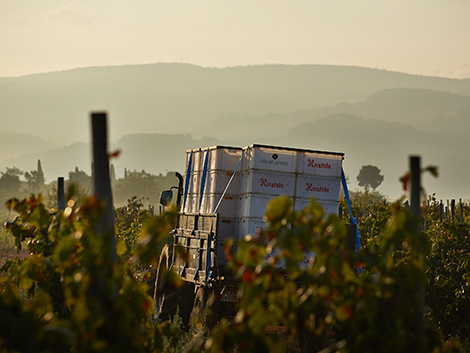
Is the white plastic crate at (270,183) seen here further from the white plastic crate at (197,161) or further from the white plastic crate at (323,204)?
the white plastic crate at (197,161)

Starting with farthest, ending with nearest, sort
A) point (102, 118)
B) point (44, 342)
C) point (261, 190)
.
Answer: point (261, 190) < point (102, 118) < point (44, 342)

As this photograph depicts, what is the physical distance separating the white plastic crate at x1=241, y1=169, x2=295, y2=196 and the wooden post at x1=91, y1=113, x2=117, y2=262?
675 centimetres

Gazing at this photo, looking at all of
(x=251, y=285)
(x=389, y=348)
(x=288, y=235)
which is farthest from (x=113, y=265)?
(x=389, y=348)

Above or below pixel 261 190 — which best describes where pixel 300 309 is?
below

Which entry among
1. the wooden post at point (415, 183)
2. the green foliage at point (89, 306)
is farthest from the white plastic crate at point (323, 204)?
the green foliage at point (89, 306)

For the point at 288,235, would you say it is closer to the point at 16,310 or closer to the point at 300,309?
the point at 300,309

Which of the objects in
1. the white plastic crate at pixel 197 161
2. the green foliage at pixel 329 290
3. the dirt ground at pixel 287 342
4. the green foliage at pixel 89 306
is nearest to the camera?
the green foliage at pixel 89 306

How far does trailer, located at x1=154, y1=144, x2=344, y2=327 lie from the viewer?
10.1m

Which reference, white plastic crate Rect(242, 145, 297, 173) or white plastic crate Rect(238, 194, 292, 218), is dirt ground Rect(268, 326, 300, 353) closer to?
white plastic crate Rect(238, 194, 292, 218)

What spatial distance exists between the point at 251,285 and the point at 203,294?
7.60m

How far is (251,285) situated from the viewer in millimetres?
3033

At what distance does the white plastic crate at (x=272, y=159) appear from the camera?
10.1 metres

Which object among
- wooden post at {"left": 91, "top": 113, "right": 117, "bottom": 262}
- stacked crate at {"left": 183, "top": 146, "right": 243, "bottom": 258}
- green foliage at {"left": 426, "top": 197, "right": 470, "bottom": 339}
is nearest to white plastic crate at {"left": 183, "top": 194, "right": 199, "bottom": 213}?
stacked crate at {"left": 183, "top": 146, "right": 243, "bottom": 258}

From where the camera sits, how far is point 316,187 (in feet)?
33.8
